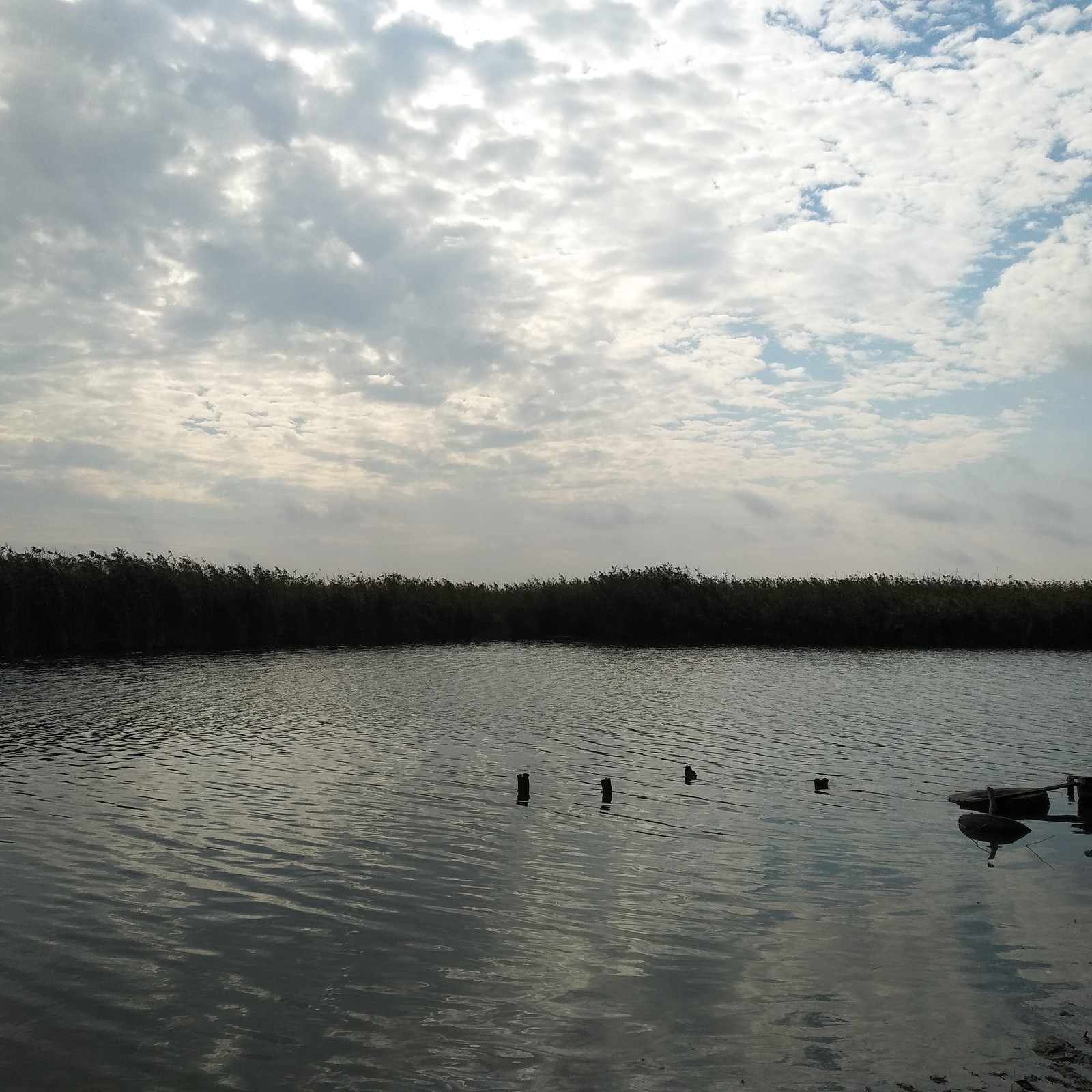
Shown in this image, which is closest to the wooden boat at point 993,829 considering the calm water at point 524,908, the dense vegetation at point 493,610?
the calm water at point 524,908

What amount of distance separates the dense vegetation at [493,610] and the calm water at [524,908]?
66.8ft

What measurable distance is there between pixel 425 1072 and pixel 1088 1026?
5274 millimetres

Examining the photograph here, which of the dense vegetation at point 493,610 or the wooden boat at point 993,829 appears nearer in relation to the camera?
the wooden boat at point 993,829

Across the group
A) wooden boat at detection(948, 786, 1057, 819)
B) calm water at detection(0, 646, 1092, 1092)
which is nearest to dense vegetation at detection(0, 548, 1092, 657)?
calm water at detection(0, 646, 1092, 1092)

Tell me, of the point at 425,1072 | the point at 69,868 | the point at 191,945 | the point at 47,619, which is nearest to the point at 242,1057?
the point at 425,1072

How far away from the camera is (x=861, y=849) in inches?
518

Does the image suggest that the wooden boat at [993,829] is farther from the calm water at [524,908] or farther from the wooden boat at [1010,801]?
the wooden boat at [1010,801]

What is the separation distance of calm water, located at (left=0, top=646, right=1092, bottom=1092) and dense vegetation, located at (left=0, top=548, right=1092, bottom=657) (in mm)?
20350

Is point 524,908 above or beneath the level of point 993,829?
beneath

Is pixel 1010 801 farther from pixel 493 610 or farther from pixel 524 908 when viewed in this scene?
pixel 493 610

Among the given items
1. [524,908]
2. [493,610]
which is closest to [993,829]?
[524,908]

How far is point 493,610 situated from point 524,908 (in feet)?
169

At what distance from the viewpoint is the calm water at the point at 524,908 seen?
7.27 m

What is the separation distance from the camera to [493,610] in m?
62.1
